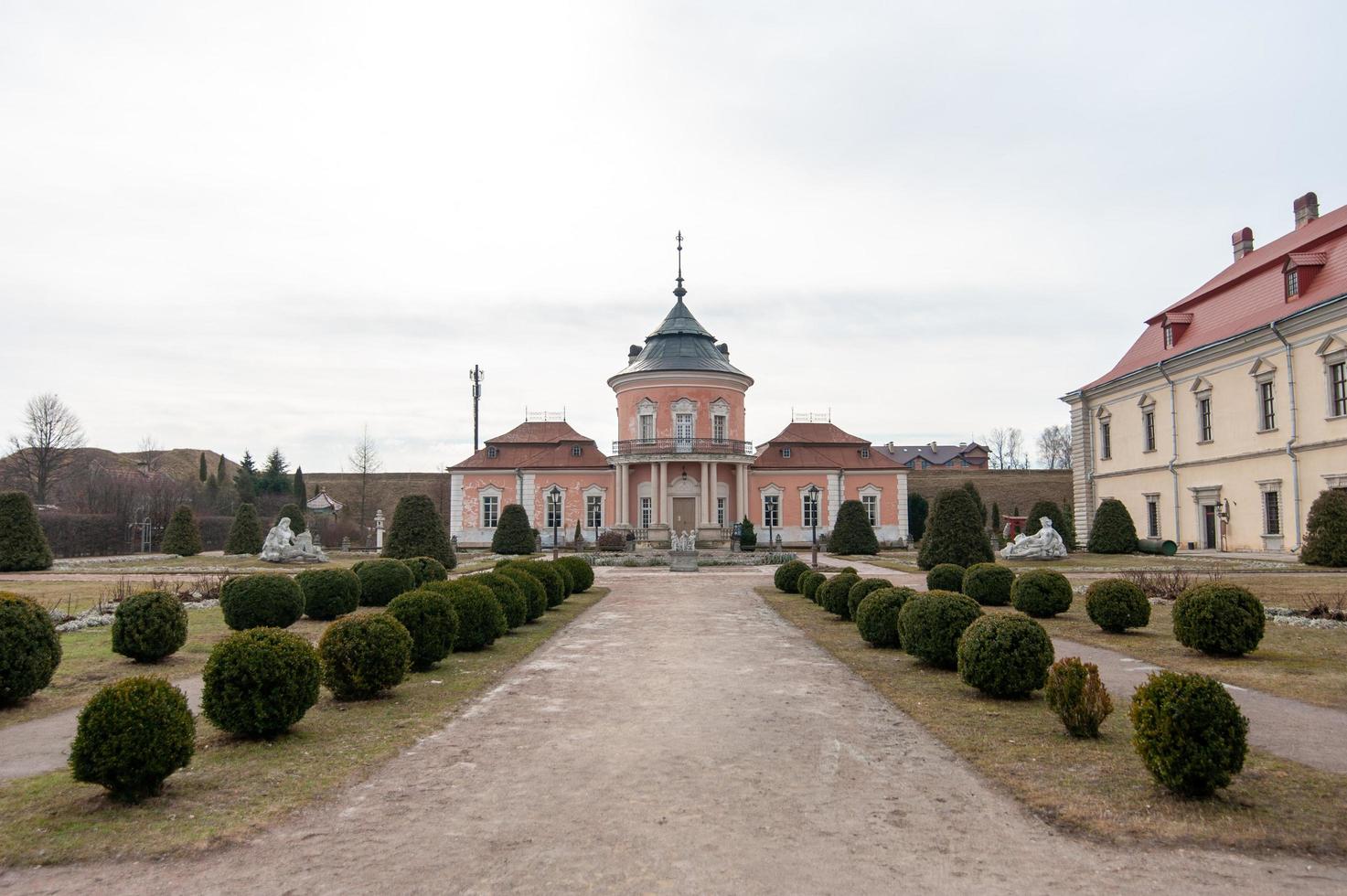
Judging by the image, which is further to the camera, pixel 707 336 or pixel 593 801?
pixel 707 336

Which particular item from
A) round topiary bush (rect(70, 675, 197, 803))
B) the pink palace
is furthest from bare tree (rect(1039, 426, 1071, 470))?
round topiary bush (rect(70, 675, 197, 803))

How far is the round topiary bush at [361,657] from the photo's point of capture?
8.41m

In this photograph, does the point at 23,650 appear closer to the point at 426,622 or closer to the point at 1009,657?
the point at 426,622

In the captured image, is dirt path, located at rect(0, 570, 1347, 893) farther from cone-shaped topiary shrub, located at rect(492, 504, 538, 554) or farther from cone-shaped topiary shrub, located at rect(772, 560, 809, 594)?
cone-shaped topiary shrub, located at rect(492, 504, 538, 554)

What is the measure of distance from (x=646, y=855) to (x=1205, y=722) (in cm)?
335

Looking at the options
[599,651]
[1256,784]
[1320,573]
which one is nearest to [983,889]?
[1256,784]

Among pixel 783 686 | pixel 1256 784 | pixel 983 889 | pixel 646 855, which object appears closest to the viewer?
pixel 983 889

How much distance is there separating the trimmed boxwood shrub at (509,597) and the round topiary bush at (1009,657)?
6948mm

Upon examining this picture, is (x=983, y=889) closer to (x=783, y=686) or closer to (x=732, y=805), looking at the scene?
(x=732, y=805)

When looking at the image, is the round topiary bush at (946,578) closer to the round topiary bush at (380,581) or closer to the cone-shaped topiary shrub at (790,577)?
the cone-shaped topiary shrub at (790,577)

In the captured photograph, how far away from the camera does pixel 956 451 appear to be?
9069cm

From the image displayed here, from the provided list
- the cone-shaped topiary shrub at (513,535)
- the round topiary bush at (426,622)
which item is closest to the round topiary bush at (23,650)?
the round topiary bush at (426,622)

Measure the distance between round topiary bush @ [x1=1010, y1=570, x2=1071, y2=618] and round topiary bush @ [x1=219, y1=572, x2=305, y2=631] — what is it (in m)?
11.5

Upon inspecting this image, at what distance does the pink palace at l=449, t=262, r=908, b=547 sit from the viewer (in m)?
46.1
